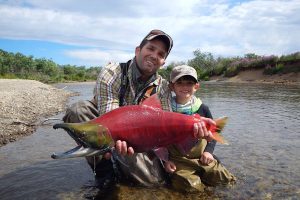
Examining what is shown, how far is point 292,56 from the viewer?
34.7 metres

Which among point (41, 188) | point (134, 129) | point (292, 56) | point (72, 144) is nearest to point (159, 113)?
point (134, 129)

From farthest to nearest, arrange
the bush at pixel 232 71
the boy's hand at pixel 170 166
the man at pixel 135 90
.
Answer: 1. the bush at pixel 232 71
2. the boy's hand at pixel 170 166
3. the man at pixel 135 90

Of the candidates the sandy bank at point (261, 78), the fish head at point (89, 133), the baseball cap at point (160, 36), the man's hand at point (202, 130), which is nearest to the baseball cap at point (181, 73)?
the baseball cap at point (160, 36)

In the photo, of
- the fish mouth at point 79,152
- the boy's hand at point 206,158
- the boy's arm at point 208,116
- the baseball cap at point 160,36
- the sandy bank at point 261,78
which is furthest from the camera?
the sandy bank at point 261,78

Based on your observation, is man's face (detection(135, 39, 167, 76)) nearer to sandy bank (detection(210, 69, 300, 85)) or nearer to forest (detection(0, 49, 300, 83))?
forest (detection(0, 49, 300, 83))

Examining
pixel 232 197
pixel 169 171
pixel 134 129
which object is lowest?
pixel 232 197

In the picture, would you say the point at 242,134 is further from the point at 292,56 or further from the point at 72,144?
the point at 292,56

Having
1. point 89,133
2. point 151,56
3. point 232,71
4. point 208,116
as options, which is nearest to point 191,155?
point 208,116

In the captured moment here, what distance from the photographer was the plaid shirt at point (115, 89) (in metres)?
4.50

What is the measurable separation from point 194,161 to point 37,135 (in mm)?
4644

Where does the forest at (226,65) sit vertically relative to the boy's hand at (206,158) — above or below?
above

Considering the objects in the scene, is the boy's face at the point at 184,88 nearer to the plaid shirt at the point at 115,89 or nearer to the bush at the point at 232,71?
the plaid shirt at the point at 115,89

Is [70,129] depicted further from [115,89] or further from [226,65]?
[226,65]

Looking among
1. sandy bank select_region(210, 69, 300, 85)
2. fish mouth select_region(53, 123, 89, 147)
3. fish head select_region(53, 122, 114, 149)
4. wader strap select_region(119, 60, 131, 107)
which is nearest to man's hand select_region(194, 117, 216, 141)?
fish head select_region(53, 122, 114, 149)
